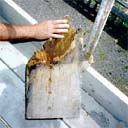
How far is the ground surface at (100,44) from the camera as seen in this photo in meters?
5.29

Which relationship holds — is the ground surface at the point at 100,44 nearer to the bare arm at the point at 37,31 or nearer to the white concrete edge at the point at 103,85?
the white concrete edge at the point at 103,85

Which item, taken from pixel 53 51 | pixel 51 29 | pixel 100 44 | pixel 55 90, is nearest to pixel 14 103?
pixel 55 90

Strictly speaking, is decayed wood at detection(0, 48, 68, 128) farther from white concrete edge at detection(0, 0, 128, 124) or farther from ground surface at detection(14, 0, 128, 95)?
ground surface at detection(14, 0, 128, 95)

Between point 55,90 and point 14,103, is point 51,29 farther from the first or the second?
point 14,103

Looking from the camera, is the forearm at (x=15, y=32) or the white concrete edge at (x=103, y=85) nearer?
the forearm at (x=15, y=32)

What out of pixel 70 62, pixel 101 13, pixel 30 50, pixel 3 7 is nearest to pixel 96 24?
pixel 101 13

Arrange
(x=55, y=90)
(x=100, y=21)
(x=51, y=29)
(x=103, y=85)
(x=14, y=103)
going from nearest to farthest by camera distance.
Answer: (x=51, y=29) < (x=100, y=21) < (x=55, y=90) < (x=103, y=85) < (x=14, y=103)

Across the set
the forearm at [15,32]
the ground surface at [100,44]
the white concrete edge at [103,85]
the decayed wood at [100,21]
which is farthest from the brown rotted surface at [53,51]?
the ground surface at [100,44]

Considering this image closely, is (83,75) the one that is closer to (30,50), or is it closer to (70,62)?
(70,62)

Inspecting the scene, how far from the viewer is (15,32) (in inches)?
139

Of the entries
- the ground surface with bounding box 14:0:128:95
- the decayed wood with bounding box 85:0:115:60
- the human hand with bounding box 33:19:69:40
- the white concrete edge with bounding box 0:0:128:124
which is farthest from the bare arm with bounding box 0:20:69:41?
the ground surface with bounding box 14:0:128:95

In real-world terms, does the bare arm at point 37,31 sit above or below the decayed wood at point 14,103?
above

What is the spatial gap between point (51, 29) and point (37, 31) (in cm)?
15

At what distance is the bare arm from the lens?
11.1 ft
